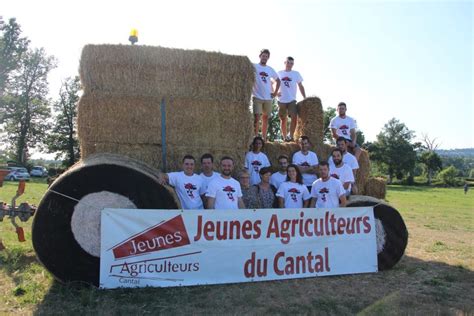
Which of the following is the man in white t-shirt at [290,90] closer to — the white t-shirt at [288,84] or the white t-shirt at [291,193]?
the white t-shirt at [288,84]

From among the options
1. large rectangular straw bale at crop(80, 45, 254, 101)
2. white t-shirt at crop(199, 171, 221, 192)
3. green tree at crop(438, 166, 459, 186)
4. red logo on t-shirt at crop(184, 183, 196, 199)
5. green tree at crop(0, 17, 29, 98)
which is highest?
green tree at crop(0, 17, 29, 98)

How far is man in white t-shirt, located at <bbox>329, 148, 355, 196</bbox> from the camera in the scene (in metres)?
7.38

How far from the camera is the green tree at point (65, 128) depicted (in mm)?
53594

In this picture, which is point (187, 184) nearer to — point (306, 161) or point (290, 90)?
point (306, 161)

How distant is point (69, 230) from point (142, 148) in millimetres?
1770

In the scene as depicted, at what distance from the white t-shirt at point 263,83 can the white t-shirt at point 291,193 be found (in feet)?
8.06

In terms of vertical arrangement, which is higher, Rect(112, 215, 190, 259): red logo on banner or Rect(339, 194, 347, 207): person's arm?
Rect(339, 194, 347, 207): person's arm

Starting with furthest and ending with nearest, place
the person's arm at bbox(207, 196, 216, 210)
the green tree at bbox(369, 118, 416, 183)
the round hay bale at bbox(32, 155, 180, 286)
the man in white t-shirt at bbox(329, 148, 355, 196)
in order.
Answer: the green tree at bbox(369, 118, 416, 183) < the man in white t-shirt at bbox(329, 148, 355, 196) < the person's arm at bbox(207, 196, 216, 210) < the round hay bale at bbox(32, 155, 180, 286)

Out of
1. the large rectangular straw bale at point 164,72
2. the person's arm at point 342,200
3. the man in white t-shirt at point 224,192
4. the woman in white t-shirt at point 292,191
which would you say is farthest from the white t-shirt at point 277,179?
the large rectangular straw bale at point 164,72

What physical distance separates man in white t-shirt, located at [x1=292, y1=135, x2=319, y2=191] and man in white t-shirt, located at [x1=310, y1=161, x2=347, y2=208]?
0.94 meters

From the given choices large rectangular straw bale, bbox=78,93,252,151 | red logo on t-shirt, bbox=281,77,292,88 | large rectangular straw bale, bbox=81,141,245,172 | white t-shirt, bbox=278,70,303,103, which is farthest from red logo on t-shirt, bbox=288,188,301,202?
red logo on t-shirt, bbox=281,77,292,88

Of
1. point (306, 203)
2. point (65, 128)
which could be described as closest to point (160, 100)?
point (306, 203)

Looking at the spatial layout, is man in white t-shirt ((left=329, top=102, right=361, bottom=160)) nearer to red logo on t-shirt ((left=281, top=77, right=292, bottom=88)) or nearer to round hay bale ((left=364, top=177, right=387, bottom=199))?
round hay bale ((left=364, top=177, right=387, bottom=199))

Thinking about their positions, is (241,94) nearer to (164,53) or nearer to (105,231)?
(164,53)
